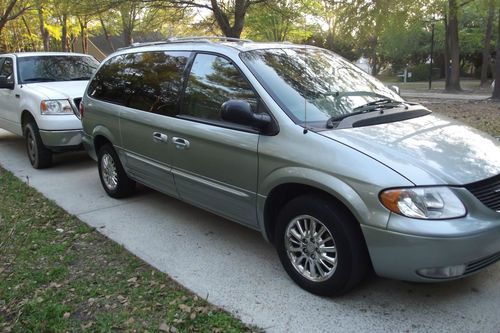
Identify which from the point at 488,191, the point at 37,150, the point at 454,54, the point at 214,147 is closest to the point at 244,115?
the point at 214,147

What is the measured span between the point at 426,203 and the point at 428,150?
1.64 ft

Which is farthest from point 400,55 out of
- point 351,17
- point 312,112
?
point 312,112

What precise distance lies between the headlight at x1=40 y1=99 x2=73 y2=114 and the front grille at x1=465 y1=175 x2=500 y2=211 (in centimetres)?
586

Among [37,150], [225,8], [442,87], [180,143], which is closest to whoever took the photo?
[180,143]

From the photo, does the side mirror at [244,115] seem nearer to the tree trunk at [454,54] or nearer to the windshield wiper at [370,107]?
the windshield wiper at [370,107]

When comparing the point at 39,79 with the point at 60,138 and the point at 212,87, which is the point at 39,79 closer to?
the point at 60,138

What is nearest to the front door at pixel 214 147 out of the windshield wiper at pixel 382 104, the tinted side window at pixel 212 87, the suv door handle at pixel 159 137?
the tinted side window at pixel 212 87

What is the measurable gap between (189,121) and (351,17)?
11.0m

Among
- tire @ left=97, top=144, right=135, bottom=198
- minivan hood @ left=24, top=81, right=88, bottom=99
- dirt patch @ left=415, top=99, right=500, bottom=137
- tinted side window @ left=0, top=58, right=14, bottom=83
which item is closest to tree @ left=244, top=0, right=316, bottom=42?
dirt patch @ left=415, top=99, right=500, bottom=137

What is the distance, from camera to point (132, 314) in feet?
10.7

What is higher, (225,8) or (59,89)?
(225,8)

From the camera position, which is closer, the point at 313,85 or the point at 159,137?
the point at 313,85

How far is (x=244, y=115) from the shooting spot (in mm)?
3479

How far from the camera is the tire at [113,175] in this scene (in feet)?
18.4
